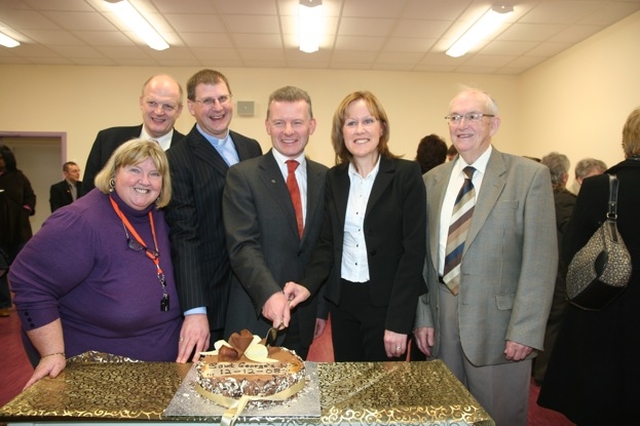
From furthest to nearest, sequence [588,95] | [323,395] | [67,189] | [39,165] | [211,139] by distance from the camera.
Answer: [39,165] → [67,189] → [588,95] → [211,139] → [323,395]

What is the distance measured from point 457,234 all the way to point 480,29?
4582mm

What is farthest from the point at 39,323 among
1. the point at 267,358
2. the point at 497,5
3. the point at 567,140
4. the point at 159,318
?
the point at 567,140

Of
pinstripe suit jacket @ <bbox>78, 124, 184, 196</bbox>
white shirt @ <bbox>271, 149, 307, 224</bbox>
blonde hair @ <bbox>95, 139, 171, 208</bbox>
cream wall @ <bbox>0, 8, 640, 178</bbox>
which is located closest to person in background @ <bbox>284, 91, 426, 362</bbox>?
white shirt @ <bbox>271, 149, 307, 224</bbox>

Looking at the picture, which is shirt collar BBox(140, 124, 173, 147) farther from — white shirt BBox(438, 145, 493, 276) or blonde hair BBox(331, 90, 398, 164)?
white shirt BBox(438, 145, 493, 276)

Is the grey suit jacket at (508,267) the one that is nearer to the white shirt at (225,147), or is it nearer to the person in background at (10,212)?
the white shirt at (225,147)

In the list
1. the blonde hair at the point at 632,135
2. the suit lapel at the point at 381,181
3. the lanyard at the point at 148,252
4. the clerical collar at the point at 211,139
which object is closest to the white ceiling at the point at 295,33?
the clerical collar at the point at 211,139

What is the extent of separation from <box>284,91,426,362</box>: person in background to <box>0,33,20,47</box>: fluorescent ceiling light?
20.5ft

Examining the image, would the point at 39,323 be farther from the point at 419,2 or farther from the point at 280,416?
the point at 419,2

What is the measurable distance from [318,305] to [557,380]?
120 cm

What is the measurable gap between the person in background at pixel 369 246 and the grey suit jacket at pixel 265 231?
→ 0.08m

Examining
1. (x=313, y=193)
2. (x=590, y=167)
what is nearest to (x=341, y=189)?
(x=313, y=193)

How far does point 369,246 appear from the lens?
1.89 meters

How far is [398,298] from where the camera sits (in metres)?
1.83

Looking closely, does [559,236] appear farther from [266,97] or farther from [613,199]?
[266,97]
